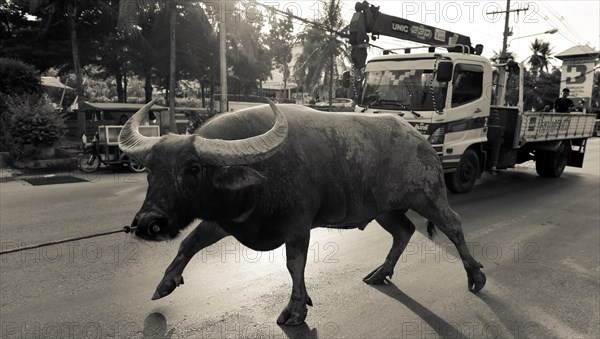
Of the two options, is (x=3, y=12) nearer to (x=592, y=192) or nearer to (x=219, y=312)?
(x=219, y=312)

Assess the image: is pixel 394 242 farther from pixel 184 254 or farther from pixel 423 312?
pixel 184 254

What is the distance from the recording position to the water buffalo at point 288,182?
2.40 metres

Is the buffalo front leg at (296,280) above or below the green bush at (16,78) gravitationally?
below

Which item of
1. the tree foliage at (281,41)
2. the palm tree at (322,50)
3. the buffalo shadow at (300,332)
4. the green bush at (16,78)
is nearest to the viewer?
the buffalo shadow at (300,332)

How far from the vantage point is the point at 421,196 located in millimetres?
3719

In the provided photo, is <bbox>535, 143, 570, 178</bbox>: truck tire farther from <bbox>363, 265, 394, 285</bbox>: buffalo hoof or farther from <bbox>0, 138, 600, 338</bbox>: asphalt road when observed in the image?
<bbox>363, 265, 394, 285</bbox>: buffalo hoof

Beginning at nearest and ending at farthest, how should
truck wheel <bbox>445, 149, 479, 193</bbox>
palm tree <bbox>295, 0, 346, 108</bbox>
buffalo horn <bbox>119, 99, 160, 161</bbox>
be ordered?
buffalo horn <bbox>119, 99, 160, 161</bbox> < truck wheel <bbox>445, 149, 479, 193</bbox> < palm tree <bbox>295, 0, 346, 108</bbox>

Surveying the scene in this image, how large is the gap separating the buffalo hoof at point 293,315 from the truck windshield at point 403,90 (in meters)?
5.61

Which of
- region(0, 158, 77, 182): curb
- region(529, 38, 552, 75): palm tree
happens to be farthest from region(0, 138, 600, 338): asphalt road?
region(529, 38, 552, 75): palm tree

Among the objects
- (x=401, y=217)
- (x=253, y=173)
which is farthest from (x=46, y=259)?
Result: (x=401, y=217)

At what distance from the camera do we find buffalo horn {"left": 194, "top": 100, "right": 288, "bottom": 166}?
2.38m

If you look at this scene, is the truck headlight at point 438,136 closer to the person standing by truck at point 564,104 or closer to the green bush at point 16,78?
the person standing by truck at point 564,104

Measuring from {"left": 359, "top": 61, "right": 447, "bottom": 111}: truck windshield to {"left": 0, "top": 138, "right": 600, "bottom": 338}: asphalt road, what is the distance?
240 cm

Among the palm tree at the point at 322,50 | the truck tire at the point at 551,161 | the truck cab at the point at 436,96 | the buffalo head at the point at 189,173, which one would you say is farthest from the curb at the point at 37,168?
the palm tree at the point at 322,50
